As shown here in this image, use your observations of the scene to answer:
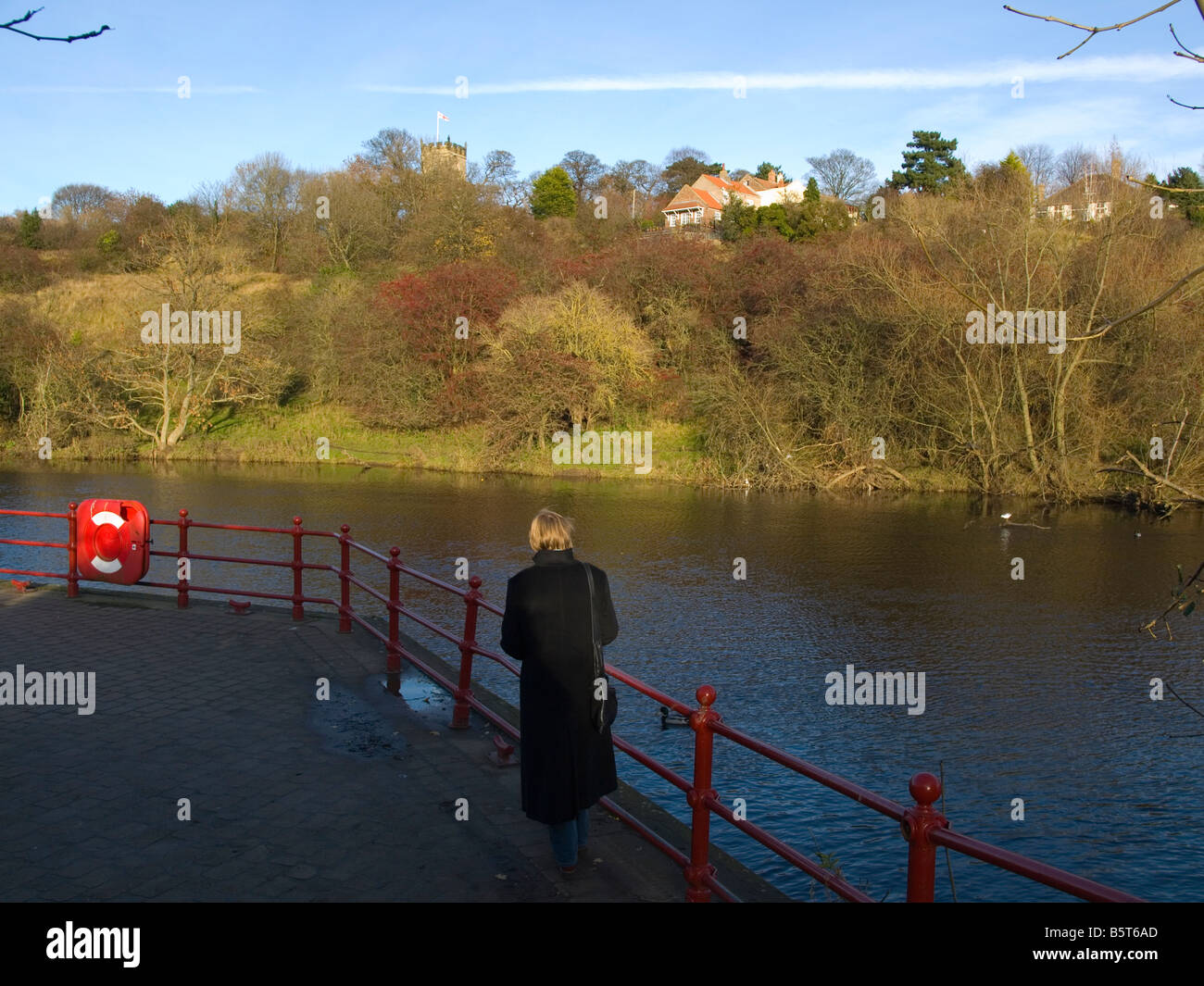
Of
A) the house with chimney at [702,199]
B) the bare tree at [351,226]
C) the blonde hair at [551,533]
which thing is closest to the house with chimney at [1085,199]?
the blonde hair at [551,533]

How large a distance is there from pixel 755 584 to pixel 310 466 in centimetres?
A: 2577

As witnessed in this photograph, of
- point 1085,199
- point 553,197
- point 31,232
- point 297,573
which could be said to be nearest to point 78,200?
point 31,232

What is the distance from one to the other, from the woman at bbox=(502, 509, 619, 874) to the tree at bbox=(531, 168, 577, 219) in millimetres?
67097

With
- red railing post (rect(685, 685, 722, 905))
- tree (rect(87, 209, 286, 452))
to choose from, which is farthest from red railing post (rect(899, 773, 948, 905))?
tree (rect(87, 209, 286, 452))

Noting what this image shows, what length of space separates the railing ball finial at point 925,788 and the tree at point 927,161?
201ft

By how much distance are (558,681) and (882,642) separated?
10.6 m

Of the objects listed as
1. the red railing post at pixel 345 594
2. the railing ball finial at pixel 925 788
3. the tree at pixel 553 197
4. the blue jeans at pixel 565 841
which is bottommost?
the blue jeans at pixel 565 841

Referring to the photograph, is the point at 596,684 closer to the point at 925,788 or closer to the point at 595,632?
the point at 595,632

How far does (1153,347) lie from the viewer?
27.7 meters

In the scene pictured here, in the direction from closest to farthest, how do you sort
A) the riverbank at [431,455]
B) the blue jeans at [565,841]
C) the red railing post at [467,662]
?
the blue jeans at [565,841] → the red railing post at [467,662] → the riverbank at [431,455]

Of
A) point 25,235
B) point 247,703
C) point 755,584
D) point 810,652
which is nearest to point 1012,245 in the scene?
point 755,584

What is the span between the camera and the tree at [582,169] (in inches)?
3248

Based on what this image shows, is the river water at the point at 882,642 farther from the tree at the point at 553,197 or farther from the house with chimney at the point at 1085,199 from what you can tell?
the tree at the point at 553,197

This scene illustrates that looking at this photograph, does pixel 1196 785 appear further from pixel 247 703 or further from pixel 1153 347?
pixel 1153 347
